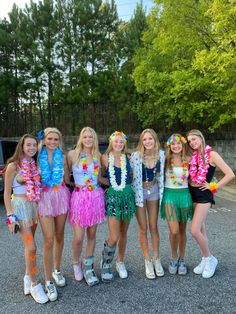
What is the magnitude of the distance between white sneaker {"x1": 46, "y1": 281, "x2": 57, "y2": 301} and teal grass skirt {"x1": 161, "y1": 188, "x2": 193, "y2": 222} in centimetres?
143

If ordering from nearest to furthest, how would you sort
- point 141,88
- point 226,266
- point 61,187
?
point 61,187
point 226,266
point 141,88

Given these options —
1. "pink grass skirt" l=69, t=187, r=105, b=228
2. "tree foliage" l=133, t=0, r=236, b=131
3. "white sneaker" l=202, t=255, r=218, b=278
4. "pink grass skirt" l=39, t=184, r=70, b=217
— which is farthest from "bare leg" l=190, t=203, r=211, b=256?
"tree foliage" l=133, t=0, r=236, b=131

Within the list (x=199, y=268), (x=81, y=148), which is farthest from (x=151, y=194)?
(x=199, y=268)

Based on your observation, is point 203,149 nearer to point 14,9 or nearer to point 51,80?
point 51,80

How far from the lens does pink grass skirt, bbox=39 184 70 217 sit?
3.21m

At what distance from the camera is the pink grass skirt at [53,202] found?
321cm

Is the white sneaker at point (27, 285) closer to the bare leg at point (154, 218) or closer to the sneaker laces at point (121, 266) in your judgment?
the sneaker laces at point (121, 266)

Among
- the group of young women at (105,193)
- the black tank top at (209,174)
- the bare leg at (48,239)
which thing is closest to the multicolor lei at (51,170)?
the group of young women at (105,193)

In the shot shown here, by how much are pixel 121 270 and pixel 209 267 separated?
3.36 feet

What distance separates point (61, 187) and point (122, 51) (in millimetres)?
11980

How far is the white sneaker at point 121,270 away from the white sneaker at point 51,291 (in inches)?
Result: 31.6

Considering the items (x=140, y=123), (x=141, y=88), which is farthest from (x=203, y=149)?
(x=140, y=123)

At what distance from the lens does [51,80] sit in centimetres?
1410

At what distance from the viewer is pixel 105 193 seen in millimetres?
3629
